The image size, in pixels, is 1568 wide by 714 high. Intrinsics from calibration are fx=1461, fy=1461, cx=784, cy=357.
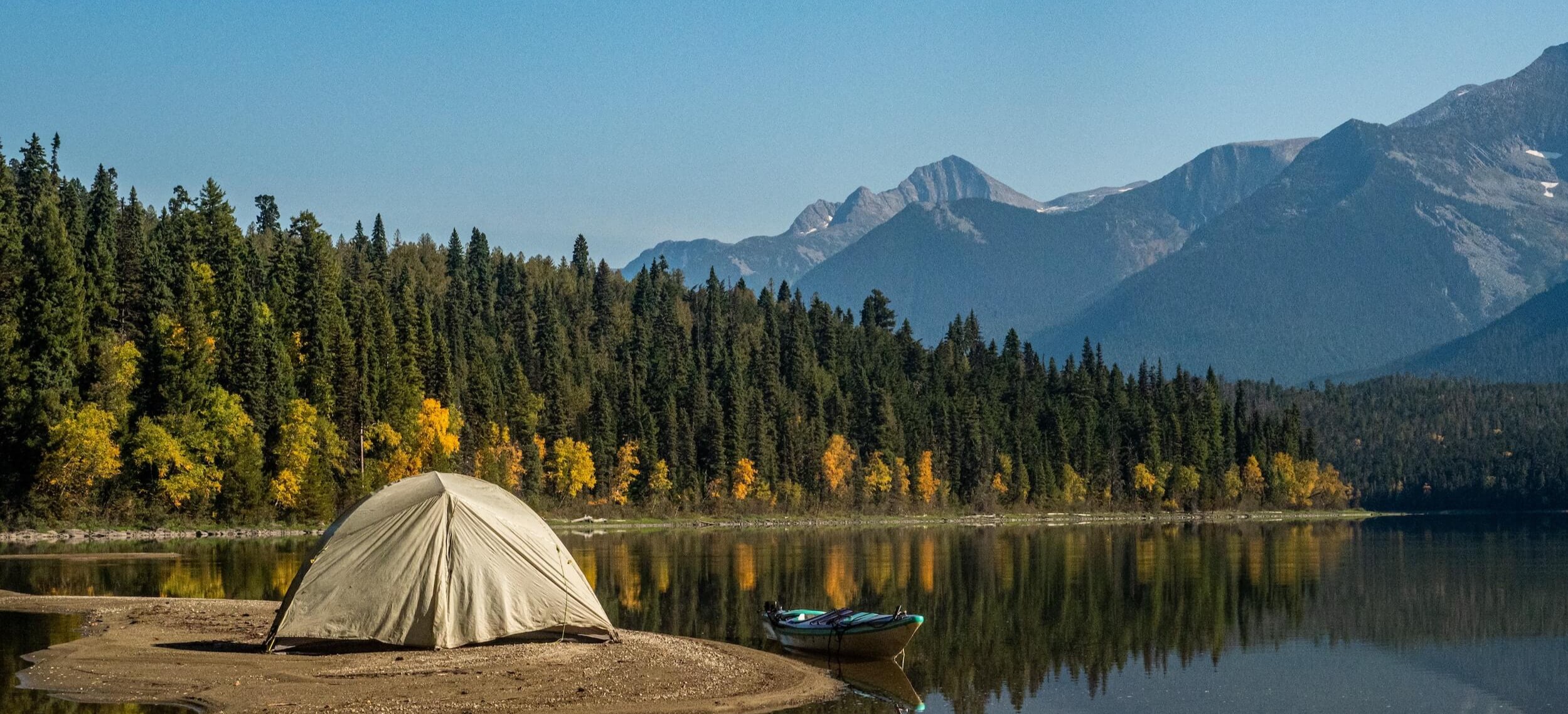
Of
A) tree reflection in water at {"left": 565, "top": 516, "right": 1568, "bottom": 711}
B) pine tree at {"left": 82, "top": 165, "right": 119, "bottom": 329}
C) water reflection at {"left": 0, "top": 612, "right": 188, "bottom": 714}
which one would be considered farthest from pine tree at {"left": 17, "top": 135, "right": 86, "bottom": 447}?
water reflection at {"left": 0, "top": 612, "right": 188, "bottom": 714}

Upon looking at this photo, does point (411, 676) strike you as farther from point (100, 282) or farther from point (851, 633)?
point (100, 282)

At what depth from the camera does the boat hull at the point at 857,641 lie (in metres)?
42.1

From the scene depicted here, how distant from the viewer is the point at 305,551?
78.9m

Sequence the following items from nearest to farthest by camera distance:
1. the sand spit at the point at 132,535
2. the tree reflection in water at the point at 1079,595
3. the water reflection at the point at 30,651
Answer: the water reflection at the point at 30,651 → the tree reflection in water at the point at 1079,595 → the sand spit at the point at 132,535

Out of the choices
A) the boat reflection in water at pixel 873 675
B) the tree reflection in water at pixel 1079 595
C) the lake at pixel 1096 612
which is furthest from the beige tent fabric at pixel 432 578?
the tree reflection in water at pixel 1079 595

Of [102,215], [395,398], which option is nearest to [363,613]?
[395,398]

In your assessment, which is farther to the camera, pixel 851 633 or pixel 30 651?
pixel 851 633

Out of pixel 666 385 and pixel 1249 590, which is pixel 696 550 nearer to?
pixel 1249 590

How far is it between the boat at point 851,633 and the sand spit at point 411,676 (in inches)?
79.4

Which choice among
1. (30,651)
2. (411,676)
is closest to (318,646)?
(411,676)

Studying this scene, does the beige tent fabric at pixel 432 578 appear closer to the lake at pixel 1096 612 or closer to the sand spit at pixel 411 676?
the sand spit at pixel 411 676

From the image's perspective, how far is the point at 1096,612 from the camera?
5866 centimetres

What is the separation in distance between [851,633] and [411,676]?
560 inches

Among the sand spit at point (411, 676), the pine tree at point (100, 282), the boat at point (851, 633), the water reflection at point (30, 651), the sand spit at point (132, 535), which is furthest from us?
the pine tree at point (100, 282)
